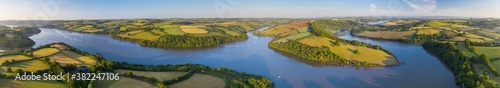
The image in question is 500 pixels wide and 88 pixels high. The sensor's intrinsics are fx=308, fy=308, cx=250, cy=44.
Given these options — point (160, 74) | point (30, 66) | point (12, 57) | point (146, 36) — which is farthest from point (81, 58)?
point (146, 36)

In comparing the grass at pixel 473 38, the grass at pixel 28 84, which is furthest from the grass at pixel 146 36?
the grass at pixel 473 38

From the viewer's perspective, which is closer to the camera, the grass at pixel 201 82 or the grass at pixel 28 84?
the grass at pixel 28 84

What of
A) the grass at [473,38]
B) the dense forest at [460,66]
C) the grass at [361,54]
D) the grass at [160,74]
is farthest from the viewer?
the grass at [473,38]

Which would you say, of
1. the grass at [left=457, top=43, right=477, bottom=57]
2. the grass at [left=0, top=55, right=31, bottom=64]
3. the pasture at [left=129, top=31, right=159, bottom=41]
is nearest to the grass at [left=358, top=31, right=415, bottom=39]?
the grass at [left=457, top=43, right=477, bottom=57]

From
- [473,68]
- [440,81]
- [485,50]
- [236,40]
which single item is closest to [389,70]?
[440,81]

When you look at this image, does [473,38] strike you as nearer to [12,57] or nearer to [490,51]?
[490,51]

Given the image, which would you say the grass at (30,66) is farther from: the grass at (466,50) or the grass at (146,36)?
the grass at (466,50)
